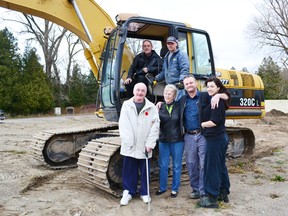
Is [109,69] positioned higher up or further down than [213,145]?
higher up

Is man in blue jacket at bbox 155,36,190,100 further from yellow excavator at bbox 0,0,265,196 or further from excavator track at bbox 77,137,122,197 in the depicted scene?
excavator track at bbox 77,137,122,197

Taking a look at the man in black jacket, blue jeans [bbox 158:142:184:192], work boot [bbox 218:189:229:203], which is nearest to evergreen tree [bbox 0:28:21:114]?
the man in black jacket

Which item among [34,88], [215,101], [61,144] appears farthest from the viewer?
[34,88]

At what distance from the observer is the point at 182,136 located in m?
4.75

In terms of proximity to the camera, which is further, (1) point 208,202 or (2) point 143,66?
(2) point 143,66

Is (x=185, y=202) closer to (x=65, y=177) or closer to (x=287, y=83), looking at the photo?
(x=65, y=177)

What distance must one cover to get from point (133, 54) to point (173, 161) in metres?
2.51

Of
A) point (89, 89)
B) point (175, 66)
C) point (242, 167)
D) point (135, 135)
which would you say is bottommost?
point (242, 167)

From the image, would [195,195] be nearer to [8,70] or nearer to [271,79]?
[8,70]

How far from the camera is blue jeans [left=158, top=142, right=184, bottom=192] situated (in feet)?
15.5

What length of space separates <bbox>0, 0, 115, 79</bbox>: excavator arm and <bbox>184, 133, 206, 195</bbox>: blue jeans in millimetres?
2704

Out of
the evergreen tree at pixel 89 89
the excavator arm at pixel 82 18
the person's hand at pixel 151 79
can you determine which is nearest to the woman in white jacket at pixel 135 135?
the person's hand at pixel 151 79

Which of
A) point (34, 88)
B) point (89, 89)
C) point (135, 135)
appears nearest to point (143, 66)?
point (135, 135)

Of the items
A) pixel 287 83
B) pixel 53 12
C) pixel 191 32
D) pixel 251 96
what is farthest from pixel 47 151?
pixel 287 83
